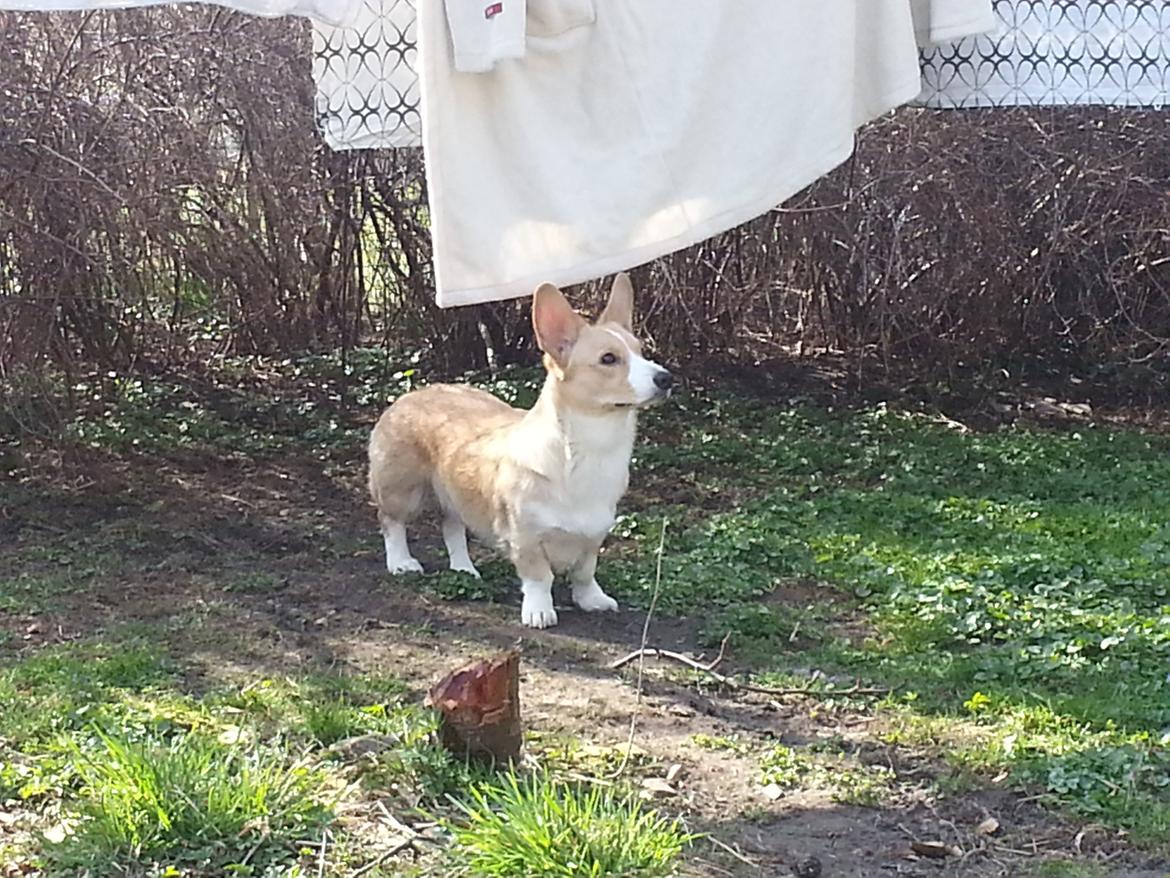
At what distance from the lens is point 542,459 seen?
5148mm

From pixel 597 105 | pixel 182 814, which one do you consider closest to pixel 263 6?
pixel 597 105

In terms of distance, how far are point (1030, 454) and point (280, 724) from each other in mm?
4388

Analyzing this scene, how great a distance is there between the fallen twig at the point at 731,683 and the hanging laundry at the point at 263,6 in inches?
78.3

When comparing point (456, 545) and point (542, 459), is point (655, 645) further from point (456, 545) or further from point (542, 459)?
point (456, 545)

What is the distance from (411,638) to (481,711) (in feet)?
4.58

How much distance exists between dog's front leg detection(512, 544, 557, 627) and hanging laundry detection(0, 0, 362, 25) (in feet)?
7.81

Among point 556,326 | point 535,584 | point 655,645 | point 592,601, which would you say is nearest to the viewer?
point 556,326

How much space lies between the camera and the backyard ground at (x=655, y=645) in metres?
3.45

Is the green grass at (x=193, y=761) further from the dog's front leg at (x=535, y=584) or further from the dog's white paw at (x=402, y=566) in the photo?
the dog's white paw at (x=402, y=566)

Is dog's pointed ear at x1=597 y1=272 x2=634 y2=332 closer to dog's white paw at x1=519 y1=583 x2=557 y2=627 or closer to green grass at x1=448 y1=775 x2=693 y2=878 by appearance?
dog's white paw at x1=519 y1=583 x2=557 y2=627

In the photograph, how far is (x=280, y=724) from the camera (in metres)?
4.14

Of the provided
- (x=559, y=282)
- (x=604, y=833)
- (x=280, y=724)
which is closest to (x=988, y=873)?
(x=604, y=833)

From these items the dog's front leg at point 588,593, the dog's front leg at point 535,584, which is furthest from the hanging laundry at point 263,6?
the dog's front leg at point 588,593

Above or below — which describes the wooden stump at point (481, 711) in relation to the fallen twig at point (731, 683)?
above
